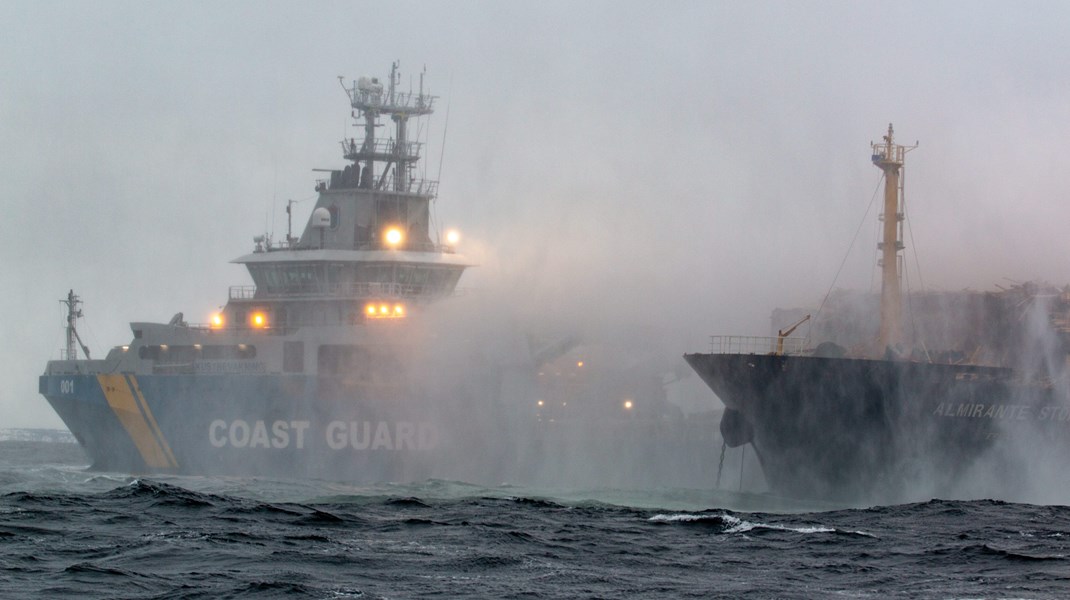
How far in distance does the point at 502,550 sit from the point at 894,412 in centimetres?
2263

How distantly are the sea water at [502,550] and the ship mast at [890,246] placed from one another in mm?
12643

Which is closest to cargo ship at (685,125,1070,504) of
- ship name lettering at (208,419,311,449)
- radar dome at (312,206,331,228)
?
ship name lettering at (208,419,311,449)

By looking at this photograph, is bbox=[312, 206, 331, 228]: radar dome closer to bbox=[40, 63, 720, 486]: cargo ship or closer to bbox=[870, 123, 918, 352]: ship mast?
bbox=[40, 63, 720, 486]: cargo ship

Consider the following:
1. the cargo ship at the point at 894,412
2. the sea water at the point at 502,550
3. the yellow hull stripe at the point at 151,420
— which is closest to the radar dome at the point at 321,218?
the yellow hull stripe at the point at 151,420

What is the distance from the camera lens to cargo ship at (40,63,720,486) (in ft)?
172

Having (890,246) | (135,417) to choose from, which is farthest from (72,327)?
(890,246)

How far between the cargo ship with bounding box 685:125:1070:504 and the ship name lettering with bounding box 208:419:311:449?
16186 mm

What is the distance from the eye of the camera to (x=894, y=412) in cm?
4309

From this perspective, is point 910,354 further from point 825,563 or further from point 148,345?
point 148,345

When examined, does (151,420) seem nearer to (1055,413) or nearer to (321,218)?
(321,218)

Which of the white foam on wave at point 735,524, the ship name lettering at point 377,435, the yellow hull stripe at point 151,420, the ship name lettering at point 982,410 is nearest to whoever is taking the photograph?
the white foam on wave at point 735,524

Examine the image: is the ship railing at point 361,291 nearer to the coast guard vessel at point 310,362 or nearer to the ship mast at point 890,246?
the coast guard vessel at point 310,362

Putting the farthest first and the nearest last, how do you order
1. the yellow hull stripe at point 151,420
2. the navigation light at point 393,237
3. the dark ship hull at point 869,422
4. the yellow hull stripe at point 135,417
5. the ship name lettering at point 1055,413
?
the navigation light at point 393,237, the yellow hull stripe at point 135,417, the yellow hull stripe at point 151,420, the ship name lettering at point 1055,413, the dark ship hull at point 869,422

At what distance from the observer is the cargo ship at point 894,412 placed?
42750mm
